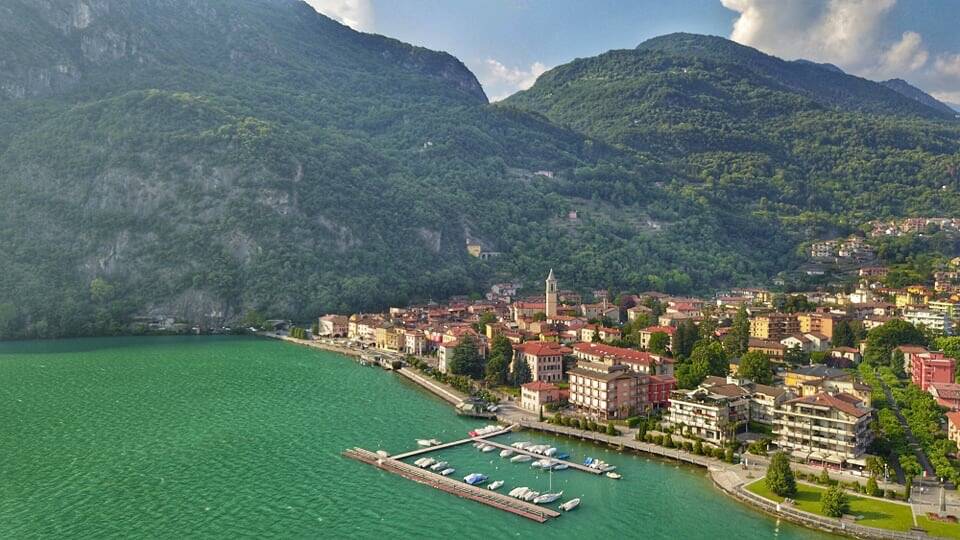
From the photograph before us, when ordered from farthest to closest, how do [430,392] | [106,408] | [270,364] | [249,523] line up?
[270,364]
[430,392]
[106,408]
[249,523]

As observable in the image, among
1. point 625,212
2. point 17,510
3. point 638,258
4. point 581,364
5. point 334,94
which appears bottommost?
point 17,510

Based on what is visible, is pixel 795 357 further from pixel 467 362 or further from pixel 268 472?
pixel 268 472

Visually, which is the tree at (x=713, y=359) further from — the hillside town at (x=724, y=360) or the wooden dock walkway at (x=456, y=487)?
the wooden dock walkway at (x=456, y=487)

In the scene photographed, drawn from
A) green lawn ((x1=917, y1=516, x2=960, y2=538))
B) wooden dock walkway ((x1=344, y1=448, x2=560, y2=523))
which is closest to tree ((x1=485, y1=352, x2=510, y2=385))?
wooden dock walkway ((x1=344, y1=448, x2=560, y2=523))

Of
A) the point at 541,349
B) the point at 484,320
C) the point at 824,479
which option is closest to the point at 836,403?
the point at 824,479

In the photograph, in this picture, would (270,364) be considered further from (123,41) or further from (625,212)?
(123,41)

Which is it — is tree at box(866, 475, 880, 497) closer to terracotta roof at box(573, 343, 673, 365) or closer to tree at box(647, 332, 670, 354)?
terracotta roof at box(573, 343, 673, 365)

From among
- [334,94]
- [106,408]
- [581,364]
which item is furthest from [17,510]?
[334,94]
